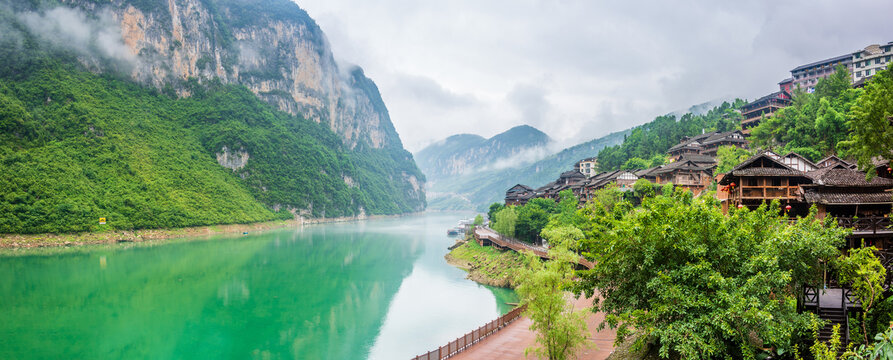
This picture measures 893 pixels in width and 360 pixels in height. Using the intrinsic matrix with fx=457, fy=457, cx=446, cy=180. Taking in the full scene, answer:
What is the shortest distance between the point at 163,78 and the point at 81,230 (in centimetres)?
9451

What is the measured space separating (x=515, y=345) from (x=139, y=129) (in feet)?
438

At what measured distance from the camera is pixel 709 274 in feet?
41.7

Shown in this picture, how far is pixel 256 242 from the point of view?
91.8 meters

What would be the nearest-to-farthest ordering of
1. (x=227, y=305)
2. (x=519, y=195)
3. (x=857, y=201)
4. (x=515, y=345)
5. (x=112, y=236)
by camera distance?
(x=857, y=201), (x=515, y=345), (x=227, y=305), (x=112, y=236), (x=519, y=195)

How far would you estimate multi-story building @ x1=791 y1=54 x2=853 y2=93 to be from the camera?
3095 inches

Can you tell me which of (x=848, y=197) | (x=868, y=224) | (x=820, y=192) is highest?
(x=820, y=192)

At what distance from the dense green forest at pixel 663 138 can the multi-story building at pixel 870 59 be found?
57.3ft

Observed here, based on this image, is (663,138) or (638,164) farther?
(663,138)

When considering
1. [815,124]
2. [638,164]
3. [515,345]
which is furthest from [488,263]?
[815,124]

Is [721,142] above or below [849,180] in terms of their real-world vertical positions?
above

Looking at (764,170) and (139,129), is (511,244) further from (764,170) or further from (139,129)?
(139,129)

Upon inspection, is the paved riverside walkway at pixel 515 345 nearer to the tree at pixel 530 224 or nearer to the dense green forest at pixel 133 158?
the tree at pixel 530 224

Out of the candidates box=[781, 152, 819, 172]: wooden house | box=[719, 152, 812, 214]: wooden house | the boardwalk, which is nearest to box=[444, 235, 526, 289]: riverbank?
the boardwalk

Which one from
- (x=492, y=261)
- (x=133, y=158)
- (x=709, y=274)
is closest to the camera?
(x=709, y=274)
